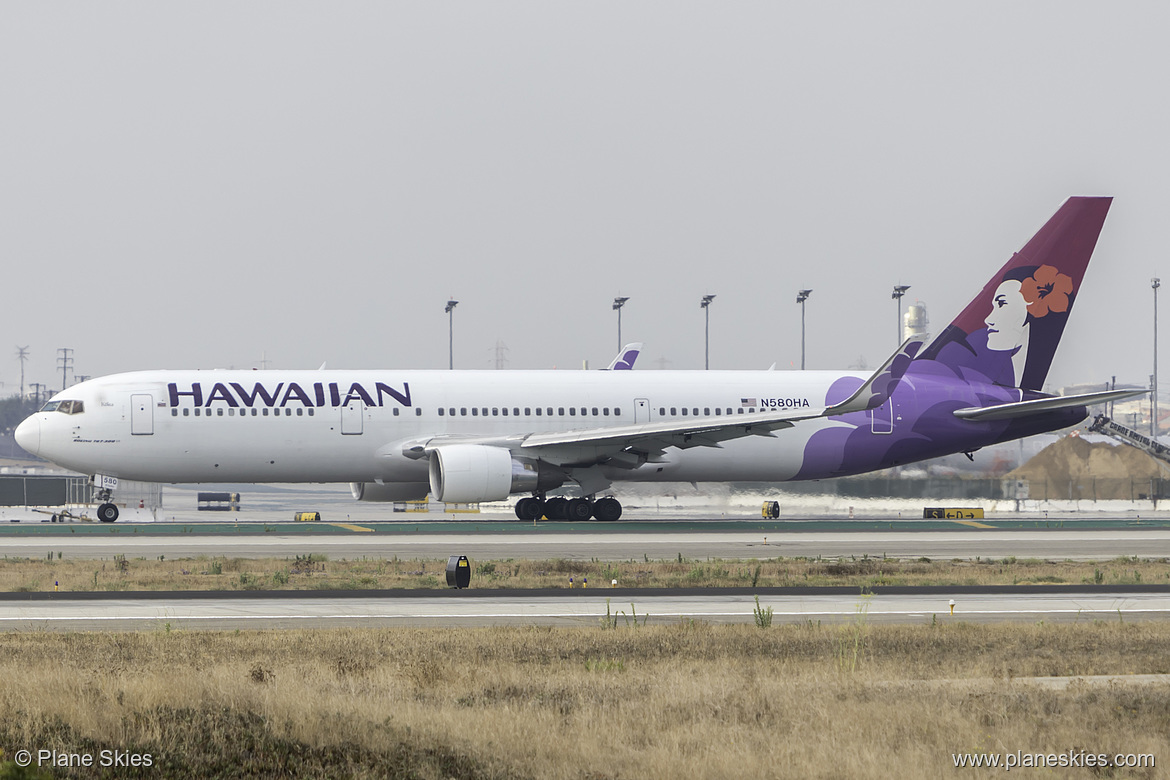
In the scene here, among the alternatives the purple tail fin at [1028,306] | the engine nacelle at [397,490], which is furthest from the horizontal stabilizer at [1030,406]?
the engine nacelle at [397,490]

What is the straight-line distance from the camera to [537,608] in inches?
790

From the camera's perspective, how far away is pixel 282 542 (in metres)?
33.4

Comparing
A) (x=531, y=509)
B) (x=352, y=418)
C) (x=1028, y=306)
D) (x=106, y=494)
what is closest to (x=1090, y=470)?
(x=1028, y=306)

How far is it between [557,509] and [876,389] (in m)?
11.1

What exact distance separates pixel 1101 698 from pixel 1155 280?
274ft

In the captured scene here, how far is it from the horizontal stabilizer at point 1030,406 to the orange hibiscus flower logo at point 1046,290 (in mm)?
3118

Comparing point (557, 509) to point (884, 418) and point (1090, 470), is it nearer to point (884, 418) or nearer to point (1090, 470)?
point (884, 418)

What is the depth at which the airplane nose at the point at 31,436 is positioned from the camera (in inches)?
1576

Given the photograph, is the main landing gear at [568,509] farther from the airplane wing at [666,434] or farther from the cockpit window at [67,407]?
the cockpit window at [67,407]

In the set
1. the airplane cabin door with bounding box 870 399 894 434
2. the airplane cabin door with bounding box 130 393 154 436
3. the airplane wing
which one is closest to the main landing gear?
the airplane wing

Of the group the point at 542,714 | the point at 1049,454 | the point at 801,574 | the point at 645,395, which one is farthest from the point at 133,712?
the point at 1049,454

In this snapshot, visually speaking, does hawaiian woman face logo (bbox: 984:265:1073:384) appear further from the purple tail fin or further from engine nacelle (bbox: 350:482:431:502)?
engine nacelle (bbox: 350:482:431:502)

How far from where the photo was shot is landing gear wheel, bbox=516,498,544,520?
138ft

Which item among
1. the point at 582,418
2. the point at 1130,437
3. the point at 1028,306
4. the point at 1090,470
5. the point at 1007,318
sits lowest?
the point at 1090,470
